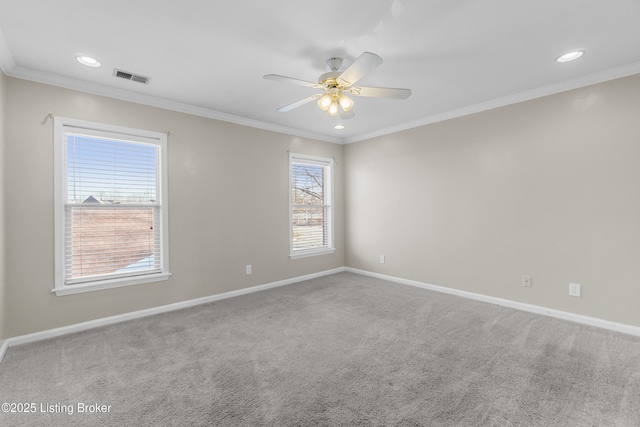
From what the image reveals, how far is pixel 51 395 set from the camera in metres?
2.00

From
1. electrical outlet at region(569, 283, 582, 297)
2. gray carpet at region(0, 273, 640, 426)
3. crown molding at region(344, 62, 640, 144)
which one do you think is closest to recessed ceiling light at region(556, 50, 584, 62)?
crown molding at region(344, 62, 640, 144)

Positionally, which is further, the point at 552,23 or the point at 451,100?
the point at 451,100

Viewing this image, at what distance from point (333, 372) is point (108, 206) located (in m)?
2.85

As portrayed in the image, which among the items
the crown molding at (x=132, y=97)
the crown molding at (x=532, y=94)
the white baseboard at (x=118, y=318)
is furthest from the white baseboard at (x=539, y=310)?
the crown molding at (x=132, y=97)

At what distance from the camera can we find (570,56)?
2621 mm

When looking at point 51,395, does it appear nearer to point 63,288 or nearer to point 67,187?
point 63,288

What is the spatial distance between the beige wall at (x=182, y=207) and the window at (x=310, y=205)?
0.16 meters

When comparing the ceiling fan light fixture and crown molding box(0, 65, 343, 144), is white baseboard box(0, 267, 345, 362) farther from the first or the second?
the ceiling fan light fixture

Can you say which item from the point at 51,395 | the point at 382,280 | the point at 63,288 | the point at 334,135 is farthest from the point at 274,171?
the point at 51,395

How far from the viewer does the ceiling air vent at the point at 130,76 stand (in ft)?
9.37

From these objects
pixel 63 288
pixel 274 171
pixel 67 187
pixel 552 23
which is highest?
pixel 552 23

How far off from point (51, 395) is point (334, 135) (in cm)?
475

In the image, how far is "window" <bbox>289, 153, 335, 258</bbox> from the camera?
5.05 metres

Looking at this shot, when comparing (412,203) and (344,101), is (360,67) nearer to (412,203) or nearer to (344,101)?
(344,101)
